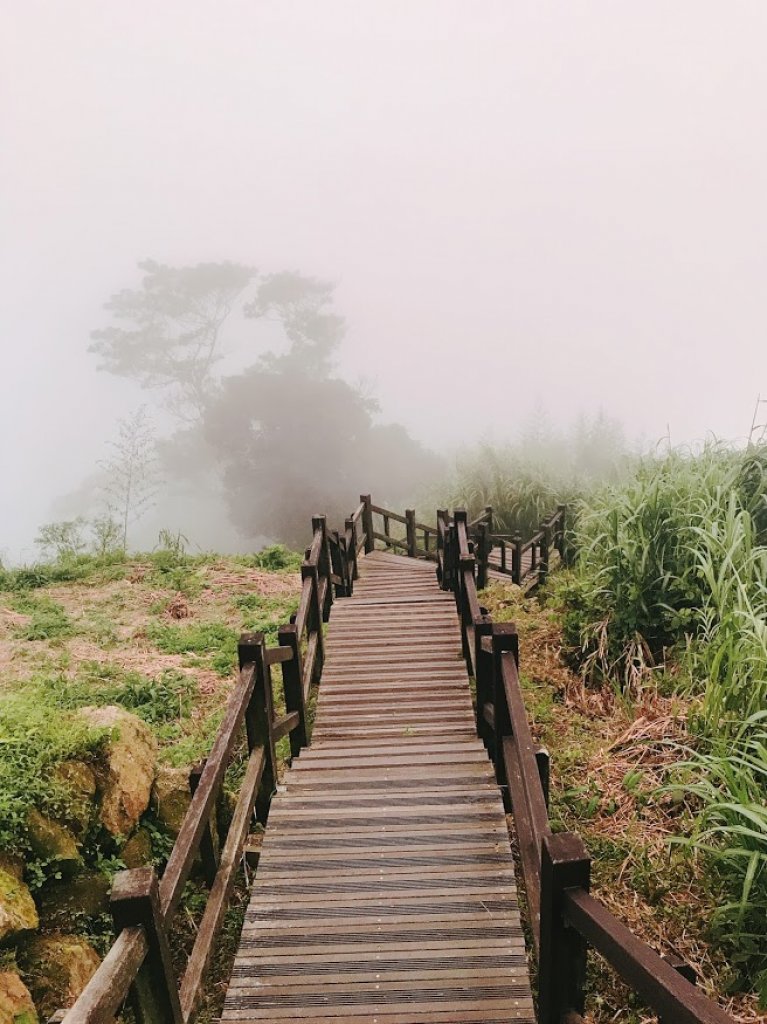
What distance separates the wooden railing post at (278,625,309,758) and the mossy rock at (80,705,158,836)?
1012mm

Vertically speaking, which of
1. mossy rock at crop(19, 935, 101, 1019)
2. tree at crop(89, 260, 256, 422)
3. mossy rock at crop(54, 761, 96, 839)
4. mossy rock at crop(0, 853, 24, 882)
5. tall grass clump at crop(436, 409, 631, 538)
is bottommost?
mossy rock at crop(19, 935, 101, 1019)

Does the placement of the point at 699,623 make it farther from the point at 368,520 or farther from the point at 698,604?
the point at 368,520

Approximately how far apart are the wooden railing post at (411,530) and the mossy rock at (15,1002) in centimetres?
1049

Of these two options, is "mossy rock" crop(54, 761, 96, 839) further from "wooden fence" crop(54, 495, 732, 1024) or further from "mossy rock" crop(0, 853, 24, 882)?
"wooden fence" crop(54, 495, 732, 1024)

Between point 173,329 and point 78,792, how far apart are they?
42739 millimetres

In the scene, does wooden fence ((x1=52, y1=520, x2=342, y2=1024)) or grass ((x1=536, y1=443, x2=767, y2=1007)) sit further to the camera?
grass ((x1=536, y1=443, x2=767, y2=1007))

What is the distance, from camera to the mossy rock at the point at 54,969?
2.89m

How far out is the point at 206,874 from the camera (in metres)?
3.38

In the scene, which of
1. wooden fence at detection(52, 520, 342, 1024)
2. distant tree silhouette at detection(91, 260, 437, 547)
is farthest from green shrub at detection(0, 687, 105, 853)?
distant tree silhouette at detection(91, 260, 437, 547)

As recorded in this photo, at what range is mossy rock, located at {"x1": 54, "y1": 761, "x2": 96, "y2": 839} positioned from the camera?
337 centimetres

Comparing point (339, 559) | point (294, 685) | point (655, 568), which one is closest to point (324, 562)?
point (339, 559)

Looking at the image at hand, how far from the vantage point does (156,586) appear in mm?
10258

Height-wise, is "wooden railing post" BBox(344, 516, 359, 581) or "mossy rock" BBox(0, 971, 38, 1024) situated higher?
"wooden railing post" BBox(344, 516, 359, 581)

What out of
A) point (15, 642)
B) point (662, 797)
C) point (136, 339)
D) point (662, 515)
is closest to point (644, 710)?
point (662, 797)
